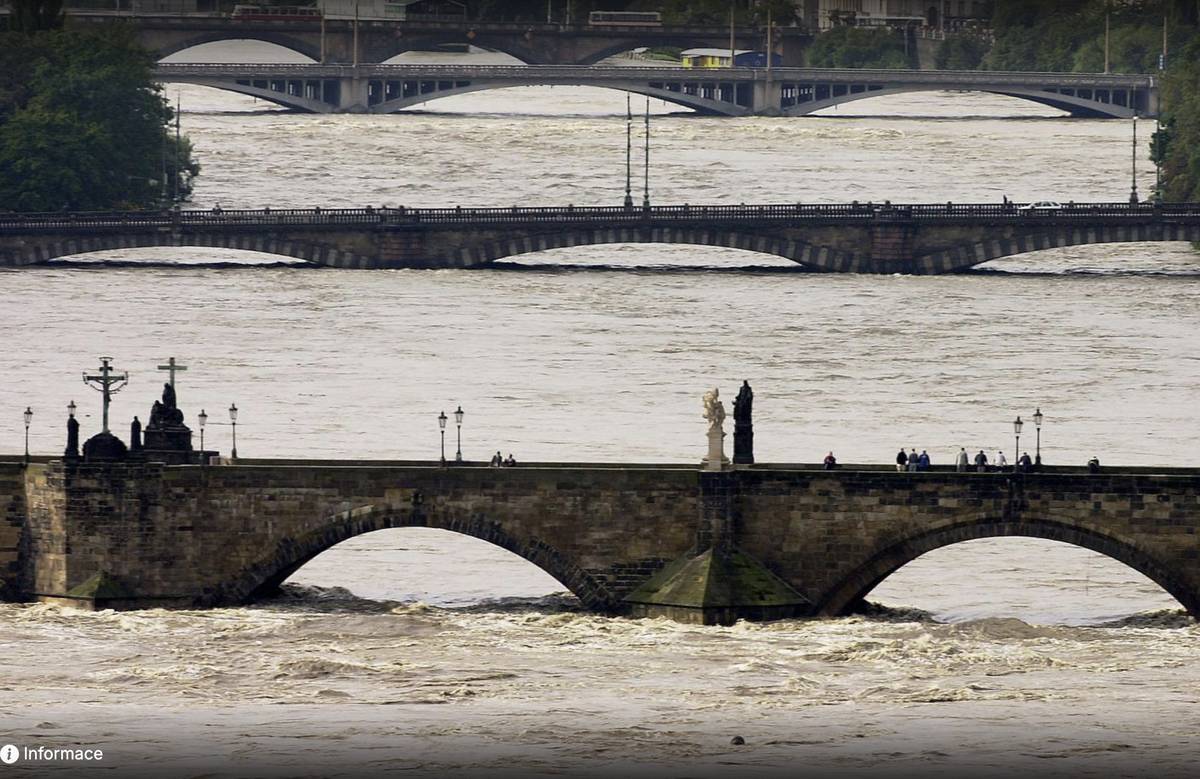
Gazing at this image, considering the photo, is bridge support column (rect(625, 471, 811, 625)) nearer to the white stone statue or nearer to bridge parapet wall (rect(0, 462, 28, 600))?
the white stone statue

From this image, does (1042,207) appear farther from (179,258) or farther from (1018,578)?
(1018,578)

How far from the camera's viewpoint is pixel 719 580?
7519cm

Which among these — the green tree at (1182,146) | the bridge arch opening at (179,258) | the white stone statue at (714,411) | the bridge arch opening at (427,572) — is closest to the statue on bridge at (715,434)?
the white stone statue at (714,411)

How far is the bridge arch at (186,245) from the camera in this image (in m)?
154

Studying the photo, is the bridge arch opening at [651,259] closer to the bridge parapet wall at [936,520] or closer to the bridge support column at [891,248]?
the bridge support column at [891,248]

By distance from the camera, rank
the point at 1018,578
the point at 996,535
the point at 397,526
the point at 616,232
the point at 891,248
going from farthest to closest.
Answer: the point at 891,248 → the point at 616,232 → the point at 1018,578 → the point at 397,526 → the point at 996,535

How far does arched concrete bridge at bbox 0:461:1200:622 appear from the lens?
246 feet

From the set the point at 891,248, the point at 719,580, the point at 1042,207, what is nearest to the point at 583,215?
the point at 891,248

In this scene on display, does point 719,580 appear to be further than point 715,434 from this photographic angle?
No

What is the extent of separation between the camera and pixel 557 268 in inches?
6152

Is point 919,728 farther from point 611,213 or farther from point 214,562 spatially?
point 611,213

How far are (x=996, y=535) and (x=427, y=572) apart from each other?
13.0 m

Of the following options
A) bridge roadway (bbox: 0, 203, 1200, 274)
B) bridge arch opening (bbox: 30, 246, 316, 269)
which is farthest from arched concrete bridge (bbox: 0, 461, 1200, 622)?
bridge arch opening (bbox: 30, 246, 316, 269)

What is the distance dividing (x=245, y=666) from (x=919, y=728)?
12732 mm
